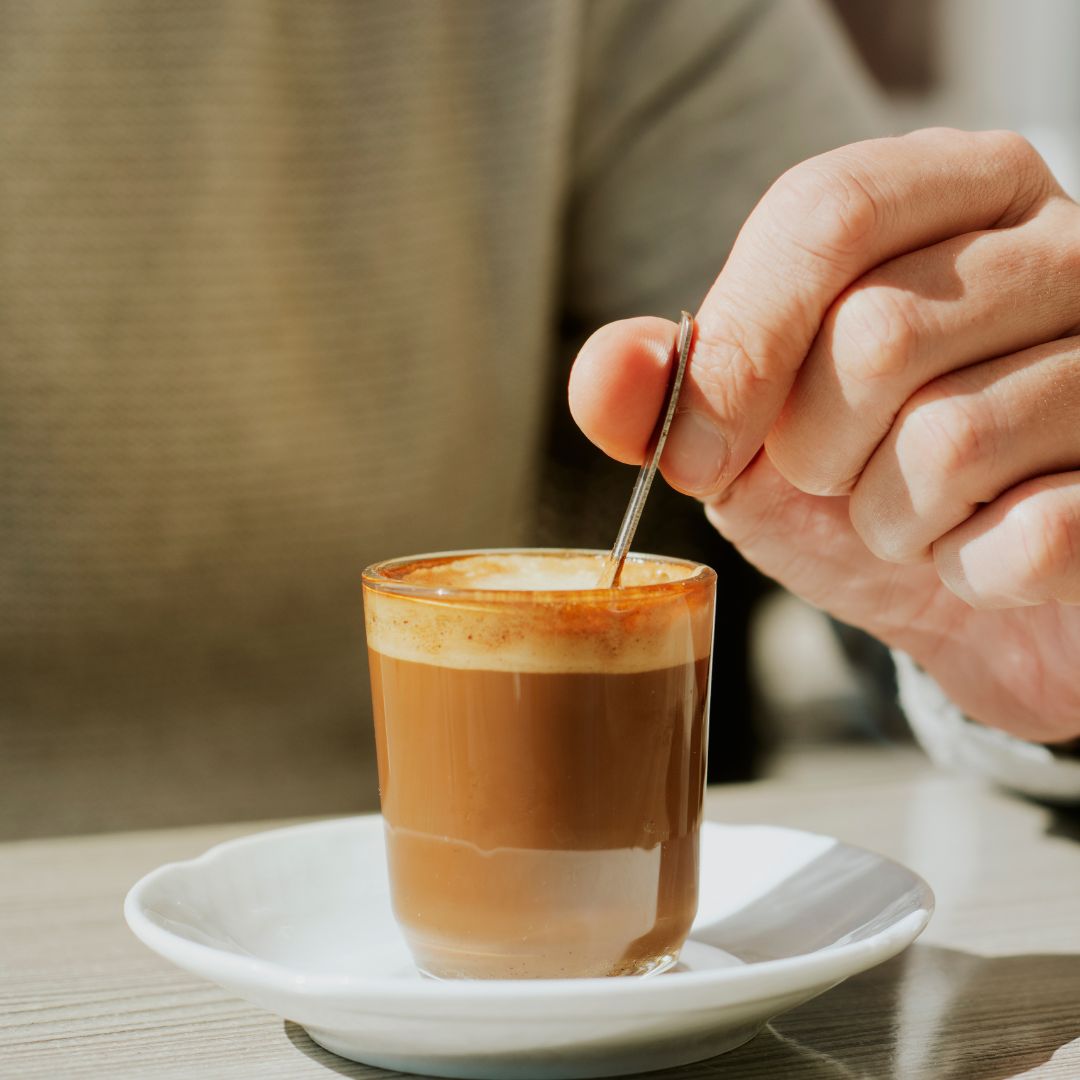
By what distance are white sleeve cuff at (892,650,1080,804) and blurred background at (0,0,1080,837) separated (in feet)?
1.09

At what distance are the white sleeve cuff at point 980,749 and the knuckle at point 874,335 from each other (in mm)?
352

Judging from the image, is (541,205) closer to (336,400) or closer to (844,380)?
(336,400)

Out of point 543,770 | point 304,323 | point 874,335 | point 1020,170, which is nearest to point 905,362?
point 874,335

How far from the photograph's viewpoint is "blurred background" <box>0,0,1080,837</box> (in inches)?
47.1

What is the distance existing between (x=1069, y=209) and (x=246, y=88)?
0.89m

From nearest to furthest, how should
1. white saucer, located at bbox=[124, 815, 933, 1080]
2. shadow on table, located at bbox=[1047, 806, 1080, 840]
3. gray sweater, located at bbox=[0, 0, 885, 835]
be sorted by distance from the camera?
white saucer, located at bbox=[124, 815, 933, 1080] < shadow on table, located at bbox=[1047, 806, 1080, 840] < gray sweater, located at bbox=[0, 0, 885, 835]

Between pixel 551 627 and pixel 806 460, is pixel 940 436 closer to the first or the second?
pixel 806 460

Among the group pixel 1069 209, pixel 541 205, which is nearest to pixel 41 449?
pixel 541 205

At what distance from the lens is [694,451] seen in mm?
573

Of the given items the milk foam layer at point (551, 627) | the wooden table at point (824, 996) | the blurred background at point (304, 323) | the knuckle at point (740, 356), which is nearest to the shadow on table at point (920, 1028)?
the wooden table at point (824, 996)

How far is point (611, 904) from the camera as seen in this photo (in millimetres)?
536

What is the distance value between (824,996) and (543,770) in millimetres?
174

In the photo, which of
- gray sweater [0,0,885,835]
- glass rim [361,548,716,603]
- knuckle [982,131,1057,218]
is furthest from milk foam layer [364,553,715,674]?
gray sweater [0,0,885,835]

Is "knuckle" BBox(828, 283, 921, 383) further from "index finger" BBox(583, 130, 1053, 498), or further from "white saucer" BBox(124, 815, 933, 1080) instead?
"white saucer" BBox(124, 815, 933, 1080)
